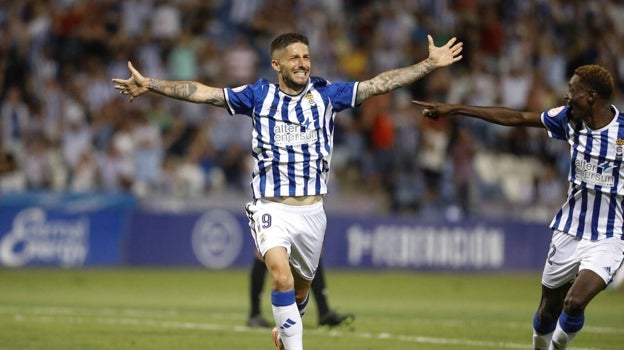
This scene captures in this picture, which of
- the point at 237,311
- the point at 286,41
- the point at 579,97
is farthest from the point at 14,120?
the point at 579,97

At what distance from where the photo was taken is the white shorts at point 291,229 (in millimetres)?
9516

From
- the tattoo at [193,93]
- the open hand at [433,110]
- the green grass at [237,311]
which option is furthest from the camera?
the green grass at [237,311]

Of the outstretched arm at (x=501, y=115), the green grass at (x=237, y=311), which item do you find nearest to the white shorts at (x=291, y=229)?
the outstretched arm at (x=501, y=115)

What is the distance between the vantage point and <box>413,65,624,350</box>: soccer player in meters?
9.48

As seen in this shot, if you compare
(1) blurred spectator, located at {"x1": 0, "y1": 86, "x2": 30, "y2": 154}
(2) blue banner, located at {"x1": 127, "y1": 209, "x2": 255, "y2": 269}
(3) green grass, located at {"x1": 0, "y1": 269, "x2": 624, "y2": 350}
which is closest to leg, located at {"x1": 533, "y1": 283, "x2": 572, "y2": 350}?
(3) green grass, located at {"x1": 0, "y1": 269, "x2": 624, "y2": 350}

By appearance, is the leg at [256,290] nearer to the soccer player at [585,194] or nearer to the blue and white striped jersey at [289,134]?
the blue and white striped jersey at [289,134]

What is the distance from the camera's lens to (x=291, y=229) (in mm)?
9578

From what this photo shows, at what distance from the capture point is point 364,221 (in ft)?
74.7

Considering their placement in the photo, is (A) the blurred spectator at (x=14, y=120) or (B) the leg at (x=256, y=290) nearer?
(B) the leg at (x=256, y=290)

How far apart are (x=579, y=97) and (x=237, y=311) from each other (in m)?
7.06

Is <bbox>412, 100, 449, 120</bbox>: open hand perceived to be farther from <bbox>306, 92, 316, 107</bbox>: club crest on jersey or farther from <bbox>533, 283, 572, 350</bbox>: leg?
<bbox>533, 283, 572, 350</bbox>: leg

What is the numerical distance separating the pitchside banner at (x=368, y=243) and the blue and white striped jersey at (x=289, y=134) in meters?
12.2

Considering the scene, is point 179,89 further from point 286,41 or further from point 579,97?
point 579,97

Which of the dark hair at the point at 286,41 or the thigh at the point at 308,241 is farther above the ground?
the dark hair at the point at 286,41
